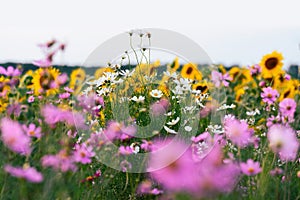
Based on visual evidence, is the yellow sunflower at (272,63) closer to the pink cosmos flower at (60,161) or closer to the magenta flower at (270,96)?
the magenta flower at (270,96)

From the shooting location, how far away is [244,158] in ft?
8.17

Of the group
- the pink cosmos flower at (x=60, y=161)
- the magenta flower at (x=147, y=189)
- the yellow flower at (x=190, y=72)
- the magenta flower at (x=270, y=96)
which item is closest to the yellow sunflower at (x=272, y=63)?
the yellow flower at (x=190, y=72)

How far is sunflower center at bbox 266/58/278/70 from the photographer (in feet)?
14.1

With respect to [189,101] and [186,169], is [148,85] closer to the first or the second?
[189,101]

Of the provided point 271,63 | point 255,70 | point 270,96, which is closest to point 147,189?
point 270,96

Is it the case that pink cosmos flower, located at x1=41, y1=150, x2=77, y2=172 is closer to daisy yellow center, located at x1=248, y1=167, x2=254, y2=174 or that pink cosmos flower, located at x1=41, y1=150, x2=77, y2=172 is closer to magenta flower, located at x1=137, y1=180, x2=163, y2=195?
magenta flower, located at x1=137, y1=180, x2=163, y2=195

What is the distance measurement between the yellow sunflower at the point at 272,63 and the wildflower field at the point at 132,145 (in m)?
0.25

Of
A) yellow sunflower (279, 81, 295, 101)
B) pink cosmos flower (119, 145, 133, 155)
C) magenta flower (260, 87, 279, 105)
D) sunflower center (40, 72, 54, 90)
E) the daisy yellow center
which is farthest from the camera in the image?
yellow sunflower (279, 81, 295, 101)

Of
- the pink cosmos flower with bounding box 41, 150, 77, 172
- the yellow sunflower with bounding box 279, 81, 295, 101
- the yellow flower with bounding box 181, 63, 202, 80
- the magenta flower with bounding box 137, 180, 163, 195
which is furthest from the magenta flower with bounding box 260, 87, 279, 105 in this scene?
the yellow flower with bounding box 181, 63, 202, 80

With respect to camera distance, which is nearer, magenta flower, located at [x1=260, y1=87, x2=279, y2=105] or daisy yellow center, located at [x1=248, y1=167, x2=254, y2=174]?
daisy yellow center, located at [x1=248, y1=167, x2=254, y2=174]

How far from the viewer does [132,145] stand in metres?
2.24

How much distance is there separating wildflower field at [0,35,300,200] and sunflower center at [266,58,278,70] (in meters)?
0.26

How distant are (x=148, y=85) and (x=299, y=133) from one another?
106 cm

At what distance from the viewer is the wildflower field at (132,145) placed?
4.76 feet
